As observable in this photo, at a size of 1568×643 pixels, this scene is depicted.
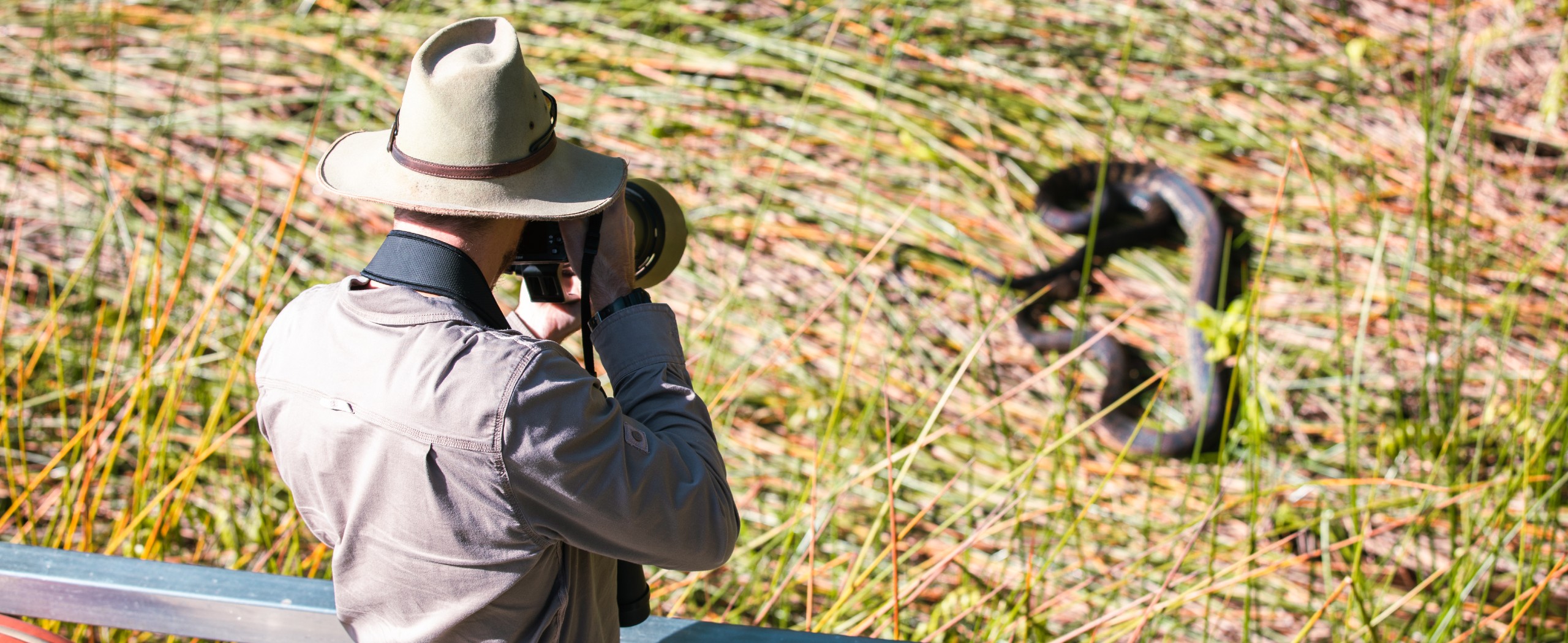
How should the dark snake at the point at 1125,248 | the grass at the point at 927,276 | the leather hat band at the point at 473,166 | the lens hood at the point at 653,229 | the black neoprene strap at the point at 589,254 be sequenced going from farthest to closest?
the dark snake at the point at 1125,248
the grass at the point at 927,276
the lens hood at the point at 653,229
the black neoprene strap at the point at 589,254
the leather hat band at the point at 473,166

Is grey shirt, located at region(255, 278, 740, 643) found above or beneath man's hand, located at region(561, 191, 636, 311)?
beneath

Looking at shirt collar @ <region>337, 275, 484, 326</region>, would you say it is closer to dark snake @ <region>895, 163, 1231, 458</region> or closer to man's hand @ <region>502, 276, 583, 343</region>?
man's hand @ <region>502, 276, 583, 343</region>

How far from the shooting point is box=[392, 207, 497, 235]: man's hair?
3.51 ft

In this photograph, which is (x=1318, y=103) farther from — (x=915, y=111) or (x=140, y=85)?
(x=140, y=85)

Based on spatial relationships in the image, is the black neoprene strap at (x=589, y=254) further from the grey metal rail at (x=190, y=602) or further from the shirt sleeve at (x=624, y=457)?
the grey metal rail at (x=190, y=602)

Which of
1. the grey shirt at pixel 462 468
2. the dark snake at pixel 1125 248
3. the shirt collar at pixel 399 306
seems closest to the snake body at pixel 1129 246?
the dark snake at pixel 1125 248

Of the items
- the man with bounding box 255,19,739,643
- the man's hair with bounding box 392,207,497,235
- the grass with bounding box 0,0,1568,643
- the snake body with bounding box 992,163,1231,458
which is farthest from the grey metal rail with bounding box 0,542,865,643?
the snake body with bounding box 992,163,1231,458

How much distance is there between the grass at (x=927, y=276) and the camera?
2111mm

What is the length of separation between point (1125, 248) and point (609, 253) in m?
2.93

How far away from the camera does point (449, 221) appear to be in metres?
1.07

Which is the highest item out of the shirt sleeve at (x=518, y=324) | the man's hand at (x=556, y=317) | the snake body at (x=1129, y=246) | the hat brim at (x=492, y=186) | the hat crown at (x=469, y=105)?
the hat crown at (x=469, y=105)

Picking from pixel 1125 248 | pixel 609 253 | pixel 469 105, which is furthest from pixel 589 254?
pixel 1125 248

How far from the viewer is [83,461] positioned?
2191 mm

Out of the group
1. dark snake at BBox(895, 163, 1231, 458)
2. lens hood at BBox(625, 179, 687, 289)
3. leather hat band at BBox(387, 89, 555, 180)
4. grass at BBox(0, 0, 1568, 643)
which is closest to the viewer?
leather hat band at BBox(387, 89, 555, 180)
